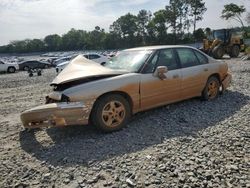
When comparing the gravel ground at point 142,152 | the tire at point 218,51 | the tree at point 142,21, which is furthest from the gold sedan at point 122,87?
the tree at point 142,21

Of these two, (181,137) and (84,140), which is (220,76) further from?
(84,140)

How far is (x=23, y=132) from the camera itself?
18.2 ft

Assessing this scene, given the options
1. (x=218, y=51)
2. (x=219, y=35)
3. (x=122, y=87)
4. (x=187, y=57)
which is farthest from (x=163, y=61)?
(x=219, y=35)

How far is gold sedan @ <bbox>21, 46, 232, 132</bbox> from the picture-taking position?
4.78 meters

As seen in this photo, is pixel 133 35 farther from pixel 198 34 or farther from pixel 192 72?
pixel 192 72

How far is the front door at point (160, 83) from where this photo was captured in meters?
5.54

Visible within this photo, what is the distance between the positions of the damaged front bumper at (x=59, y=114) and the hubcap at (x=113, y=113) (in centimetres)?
36

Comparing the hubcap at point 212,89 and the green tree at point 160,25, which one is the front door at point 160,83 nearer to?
the hubcap at point 212,89

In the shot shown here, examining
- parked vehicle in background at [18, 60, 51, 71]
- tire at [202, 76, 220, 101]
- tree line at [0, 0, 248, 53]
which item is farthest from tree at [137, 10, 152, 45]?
tire at [202, 76, 220, 101]

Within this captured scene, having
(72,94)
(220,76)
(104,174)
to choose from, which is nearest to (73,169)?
(104,174)

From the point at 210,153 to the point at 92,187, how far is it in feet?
5.91

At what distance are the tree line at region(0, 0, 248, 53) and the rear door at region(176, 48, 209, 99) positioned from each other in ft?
188

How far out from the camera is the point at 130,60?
5.99 meters

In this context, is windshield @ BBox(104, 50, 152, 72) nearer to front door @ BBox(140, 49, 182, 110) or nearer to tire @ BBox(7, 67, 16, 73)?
front door @ BBox(140, 49, 182, 110)
